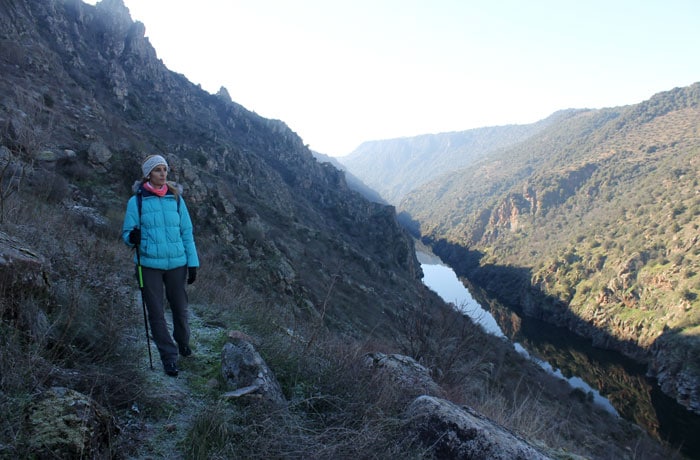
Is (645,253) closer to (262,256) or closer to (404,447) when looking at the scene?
(262,256)

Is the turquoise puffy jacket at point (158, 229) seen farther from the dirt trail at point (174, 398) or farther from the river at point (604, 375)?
the river at point (604, 375)

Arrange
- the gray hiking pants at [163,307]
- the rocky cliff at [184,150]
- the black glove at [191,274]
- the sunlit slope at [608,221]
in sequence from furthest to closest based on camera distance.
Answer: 1. the sunlit slope at [608,221]
2. the rocky cliff at [184,150]
3. the black glove at [191,274]
4. the gray hiking pants at [163,307]

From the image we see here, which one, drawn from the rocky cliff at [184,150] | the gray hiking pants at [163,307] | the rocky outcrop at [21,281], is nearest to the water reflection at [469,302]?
the rocky cliff at [184,150]

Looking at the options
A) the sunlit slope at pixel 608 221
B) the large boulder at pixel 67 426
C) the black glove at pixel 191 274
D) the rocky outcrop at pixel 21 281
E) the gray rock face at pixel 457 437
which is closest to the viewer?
the large boulder at pixel 67 426

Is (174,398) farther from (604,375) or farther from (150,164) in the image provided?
(604,375)

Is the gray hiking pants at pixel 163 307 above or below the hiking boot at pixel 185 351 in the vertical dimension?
above

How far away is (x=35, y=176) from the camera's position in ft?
27.6

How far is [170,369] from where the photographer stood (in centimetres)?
295

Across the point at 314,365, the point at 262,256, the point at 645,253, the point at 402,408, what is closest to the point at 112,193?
the point at 262,256

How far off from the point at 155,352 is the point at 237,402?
54.3 inches

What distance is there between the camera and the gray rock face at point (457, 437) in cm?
233

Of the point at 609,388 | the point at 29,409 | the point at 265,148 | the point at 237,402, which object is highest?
the point at 265,148

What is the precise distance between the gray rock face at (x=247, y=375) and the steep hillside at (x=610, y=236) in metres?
42.8

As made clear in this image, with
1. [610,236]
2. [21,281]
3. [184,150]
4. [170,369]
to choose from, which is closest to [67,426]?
[21,281]
